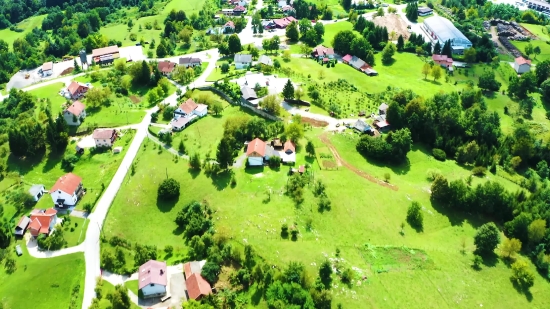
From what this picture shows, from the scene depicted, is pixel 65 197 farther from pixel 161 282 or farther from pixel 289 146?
pixel 289 146

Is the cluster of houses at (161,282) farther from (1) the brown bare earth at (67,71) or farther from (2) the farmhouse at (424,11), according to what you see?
(2) the farmhouse at (424,11)

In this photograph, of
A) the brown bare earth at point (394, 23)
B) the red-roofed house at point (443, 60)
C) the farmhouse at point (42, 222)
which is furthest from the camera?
the brown bare earth at point (394, 23)

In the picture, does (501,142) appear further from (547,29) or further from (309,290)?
(547,29)

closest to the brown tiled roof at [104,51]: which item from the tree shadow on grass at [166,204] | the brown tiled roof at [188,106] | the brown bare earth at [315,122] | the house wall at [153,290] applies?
the brown tiled roof at [188,106]

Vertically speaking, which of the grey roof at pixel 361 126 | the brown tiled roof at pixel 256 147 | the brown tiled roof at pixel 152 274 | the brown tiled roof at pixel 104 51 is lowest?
the brown tiled roof at pixel 152 274

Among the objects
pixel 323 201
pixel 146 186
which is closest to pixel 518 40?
pixel 323 201

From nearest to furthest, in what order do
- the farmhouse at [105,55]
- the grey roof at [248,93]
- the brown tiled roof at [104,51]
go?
the grey roof at [248,93], the farmhouse at [105,55], the brown tiled roof at [104,51]
